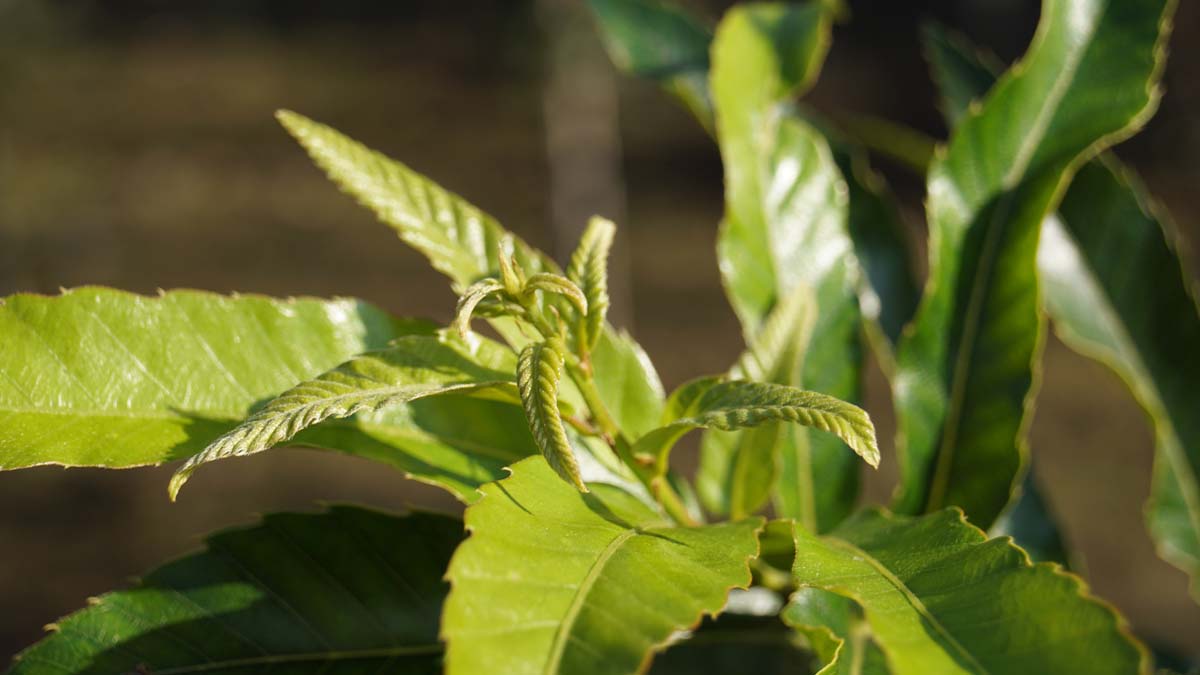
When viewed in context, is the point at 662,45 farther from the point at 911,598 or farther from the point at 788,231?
the point at 911,598

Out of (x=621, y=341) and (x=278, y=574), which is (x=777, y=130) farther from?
(x=278, y=574)

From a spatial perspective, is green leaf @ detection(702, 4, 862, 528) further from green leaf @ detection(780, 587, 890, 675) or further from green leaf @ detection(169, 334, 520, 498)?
green leaf @ detection(169, 334, 520, 498)

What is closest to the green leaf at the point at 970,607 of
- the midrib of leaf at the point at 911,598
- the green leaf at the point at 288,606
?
the midrib of leaf at the point at 911,598

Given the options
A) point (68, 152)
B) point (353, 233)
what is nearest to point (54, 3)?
point (68, 152)

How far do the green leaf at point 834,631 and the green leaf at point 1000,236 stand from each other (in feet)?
0.49

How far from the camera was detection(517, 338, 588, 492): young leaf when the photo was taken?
0.59 meters

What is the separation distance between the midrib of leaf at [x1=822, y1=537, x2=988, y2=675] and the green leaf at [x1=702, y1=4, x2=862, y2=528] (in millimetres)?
271

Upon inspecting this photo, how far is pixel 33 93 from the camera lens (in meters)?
7.21

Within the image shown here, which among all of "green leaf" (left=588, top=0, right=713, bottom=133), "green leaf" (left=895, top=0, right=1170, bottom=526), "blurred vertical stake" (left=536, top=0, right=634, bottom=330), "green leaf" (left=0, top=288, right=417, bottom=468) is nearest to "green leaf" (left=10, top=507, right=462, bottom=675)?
"green leaf" (left=0, top=288, right=417, bottom=468)

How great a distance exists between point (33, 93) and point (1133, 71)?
7651 millimetres

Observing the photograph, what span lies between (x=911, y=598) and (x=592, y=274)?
0.28 meters

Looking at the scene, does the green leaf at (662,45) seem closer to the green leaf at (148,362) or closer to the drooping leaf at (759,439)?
the drooping leaf at (759,439)

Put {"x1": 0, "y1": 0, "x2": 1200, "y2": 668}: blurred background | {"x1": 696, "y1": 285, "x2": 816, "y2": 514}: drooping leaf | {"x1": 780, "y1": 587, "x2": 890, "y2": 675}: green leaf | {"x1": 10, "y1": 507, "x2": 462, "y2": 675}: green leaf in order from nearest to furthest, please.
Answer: {"x1": 780, "y1": 587, "x2": 890, "y2": 675}: green leaf < {"x1": 10, "y1": 507, "x2": 462, "y2": 675}: green leaf < {"x1": 696, "y1": 285, "x2": 816, "y2": 514}: drooping leaf < {"x1": 0, "y1": 0, "x2": 1200, "y2": 668}: blurred background

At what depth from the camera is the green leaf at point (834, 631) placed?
0.66 metres
